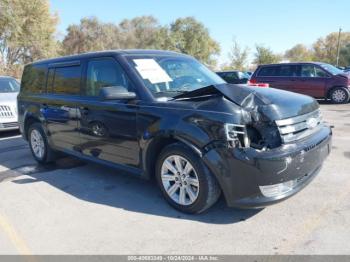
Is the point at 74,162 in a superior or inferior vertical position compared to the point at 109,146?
inferior

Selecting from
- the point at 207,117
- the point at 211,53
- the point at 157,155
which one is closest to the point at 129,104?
the point at 157,155

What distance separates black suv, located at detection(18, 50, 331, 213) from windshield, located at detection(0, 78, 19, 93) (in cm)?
553

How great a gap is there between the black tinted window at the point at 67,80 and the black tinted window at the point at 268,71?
416 inches

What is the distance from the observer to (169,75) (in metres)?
4.24

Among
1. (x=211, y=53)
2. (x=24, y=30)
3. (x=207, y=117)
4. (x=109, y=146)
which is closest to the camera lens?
(x=207, y=117)

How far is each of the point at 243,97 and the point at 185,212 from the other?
4.56 feet

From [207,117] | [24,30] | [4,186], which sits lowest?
[4,186]

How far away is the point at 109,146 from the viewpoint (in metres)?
4.38

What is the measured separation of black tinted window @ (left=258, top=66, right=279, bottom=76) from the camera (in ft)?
45.7

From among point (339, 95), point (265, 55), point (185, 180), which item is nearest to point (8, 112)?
point (185, 180)

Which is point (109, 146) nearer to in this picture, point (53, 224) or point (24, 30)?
point (53, 224)

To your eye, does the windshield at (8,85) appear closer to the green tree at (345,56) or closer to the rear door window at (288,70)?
the rear door window at (288,70)

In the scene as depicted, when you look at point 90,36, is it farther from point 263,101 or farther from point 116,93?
point 263,101

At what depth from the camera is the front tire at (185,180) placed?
339cm
